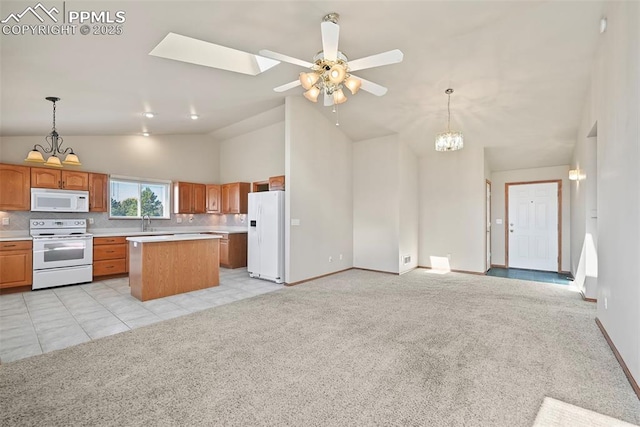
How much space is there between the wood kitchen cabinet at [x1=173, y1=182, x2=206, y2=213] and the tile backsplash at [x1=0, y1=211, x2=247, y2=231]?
284 mm

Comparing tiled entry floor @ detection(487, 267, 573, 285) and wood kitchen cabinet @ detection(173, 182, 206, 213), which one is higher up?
wood kitchen cabinet @ detection(173, 182, 206, 213)

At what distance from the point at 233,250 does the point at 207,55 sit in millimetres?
4506

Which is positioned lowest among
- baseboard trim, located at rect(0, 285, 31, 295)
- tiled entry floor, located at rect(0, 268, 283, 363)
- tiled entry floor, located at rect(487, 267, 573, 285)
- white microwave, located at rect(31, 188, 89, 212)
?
tiled entry floor, located at rect(487, 267, 573, 285)

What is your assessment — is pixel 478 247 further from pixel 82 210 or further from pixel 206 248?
pixel 82 210

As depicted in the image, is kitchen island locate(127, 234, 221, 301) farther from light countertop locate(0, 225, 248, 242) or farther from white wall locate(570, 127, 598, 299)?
white wall locate(570, 127, 598, 299)

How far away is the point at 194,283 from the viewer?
478 cm

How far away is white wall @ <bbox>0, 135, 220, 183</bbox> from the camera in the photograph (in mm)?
5125

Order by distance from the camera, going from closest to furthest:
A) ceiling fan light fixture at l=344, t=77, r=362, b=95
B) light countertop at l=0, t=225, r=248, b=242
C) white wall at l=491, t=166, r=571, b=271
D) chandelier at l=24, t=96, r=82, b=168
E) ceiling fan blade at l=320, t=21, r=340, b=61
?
ceiling fan blade at l=320, t=21, r=340, b=61 → ceiling fan light fixture at l=344, t=77, r=362, b=95 → chandelier at l=24, t=96, r=82, b=168 → light countertop at l=0, t=225, r=248, b=242 → white wall at l=491, t=166, r=571, b=271

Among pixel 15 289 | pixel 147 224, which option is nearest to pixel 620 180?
pixel 147 224

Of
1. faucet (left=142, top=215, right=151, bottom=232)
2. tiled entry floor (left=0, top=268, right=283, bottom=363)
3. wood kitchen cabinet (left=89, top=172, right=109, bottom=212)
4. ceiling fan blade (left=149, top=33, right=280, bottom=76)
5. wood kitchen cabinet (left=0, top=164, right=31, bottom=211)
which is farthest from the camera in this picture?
faucet (left=142, top=215, right=151, bottom=232)

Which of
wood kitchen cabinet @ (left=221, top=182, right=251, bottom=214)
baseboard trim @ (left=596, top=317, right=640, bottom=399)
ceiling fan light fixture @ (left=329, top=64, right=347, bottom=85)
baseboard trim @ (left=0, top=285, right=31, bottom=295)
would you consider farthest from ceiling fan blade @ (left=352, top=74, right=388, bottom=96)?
baseboard trim @ (left=0, top=285, right=31, bottom=295)

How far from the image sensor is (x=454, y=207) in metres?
6.58

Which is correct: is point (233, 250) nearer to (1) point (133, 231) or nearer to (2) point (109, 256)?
(1) point (133, 231)

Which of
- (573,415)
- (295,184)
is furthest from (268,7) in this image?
(573,415)
